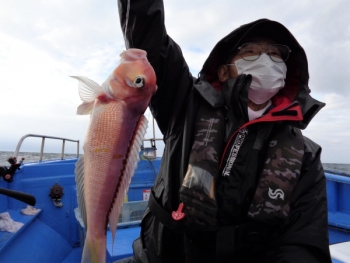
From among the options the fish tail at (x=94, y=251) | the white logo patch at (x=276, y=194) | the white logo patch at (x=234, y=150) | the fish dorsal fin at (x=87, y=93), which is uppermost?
the fish dorsal fin at (x=87, y=93)

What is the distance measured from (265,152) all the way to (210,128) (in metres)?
0.54

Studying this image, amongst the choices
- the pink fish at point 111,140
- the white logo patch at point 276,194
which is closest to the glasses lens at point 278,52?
the white logo patch at point 276,194

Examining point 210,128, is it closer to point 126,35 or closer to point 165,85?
point 165,85

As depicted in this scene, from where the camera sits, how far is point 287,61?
3.15 m

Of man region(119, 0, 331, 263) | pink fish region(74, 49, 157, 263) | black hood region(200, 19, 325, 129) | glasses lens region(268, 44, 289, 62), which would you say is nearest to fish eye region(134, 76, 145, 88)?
pink fish region(74, 49, 157, 263)

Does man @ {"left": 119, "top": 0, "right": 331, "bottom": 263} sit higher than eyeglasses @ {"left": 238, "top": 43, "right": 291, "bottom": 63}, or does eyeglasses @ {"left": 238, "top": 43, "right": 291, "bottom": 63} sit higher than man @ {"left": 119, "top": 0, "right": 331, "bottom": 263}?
eyeglasses @ {"left": 238, "top": 43, "right": 291, "bottom": 63}

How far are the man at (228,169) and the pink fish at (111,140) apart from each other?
0.50 meters

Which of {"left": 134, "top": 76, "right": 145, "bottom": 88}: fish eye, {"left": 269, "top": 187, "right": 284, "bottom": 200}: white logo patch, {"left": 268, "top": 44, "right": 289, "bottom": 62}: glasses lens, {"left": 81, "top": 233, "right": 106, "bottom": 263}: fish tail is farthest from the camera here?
{"left": 268, "top": 44, "right": 289, "bottom": 62}: glasses lens

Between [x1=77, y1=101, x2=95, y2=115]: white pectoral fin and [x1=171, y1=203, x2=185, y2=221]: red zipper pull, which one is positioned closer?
[x1=77, y1=101, x2=95, y2=115]: white pectoral fin

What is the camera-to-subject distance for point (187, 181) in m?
2.18

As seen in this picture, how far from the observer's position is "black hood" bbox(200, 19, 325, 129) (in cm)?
272

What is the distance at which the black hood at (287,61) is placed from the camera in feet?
8.93

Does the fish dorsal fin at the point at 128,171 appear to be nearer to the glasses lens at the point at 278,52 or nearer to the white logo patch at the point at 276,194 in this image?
the white logo patch at the point at 276,194

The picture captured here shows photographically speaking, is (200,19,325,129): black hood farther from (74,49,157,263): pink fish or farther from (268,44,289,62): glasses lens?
(74,49,157,263): pink fish
